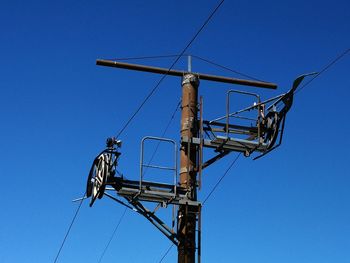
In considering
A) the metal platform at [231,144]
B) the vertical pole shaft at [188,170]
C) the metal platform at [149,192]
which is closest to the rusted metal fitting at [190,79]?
the vertical pole shaft at [188,170]

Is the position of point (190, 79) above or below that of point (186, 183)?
above

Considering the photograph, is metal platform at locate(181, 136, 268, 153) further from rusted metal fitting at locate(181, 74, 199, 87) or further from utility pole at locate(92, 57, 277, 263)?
rusted metal fitting at locate(181, 74, 199, 87)

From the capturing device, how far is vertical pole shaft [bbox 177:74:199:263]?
13891mm

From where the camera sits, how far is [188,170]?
14.6m

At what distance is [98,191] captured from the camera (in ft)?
47.3

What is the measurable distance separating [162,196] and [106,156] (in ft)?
5.13

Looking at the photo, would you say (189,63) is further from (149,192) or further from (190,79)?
(149,192)

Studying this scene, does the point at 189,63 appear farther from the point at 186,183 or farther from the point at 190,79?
the point at 186,183

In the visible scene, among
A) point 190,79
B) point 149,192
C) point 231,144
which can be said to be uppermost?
point 190,79

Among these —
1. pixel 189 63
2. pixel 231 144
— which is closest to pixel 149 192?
pixel 231 144

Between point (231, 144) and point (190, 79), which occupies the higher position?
point (190, 79)

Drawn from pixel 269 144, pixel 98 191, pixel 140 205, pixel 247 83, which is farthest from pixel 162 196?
pixel 247 83

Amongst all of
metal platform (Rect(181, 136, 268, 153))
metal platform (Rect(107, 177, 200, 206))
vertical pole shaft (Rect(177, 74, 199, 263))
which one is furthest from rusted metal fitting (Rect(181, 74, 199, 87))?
metal platform (Rect(107, 177, 200, 206))

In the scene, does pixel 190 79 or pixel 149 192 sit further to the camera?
pixel 190 79
